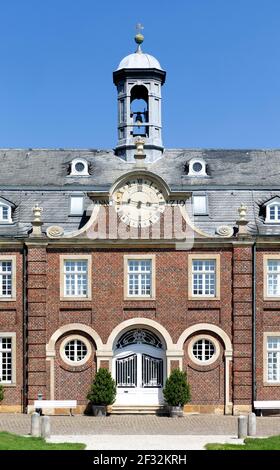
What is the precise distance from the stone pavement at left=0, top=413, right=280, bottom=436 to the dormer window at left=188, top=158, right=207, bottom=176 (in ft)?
37.8

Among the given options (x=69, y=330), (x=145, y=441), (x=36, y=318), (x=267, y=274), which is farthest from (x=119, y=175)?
(x=145, y=441)

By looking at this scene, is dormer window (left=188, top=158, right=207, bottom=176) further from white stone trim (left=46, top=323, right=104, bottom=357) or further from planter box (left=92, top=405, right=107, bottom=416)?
planter box (left=92, top=405, right=107, bottom=416)

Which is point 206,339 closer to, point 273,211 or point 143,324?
point 143,324

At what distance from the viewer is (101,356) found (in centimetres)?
4372

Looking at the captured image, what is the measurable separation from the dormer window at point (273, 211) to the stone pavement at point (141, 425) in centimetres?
867

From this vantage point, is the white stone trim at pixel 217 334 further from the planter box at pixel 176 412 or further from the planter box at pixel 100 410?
the planter box at pixel 100 410

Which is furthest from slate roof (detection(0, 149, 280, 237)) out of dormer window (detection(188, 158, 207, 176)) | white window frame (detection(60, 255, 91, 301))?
white window frame (detection(60, 255, 91, 301))

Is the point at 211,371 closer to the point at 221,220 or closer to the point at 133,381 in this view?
the point at 133,381

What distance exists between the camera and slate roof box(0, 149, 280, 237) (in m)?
45.6

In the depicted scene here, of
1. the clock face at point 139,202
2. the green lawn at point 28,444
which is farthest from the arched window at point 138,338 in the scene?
the green lawn at point 28,444

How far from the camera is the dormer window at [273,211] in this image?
45406mm
